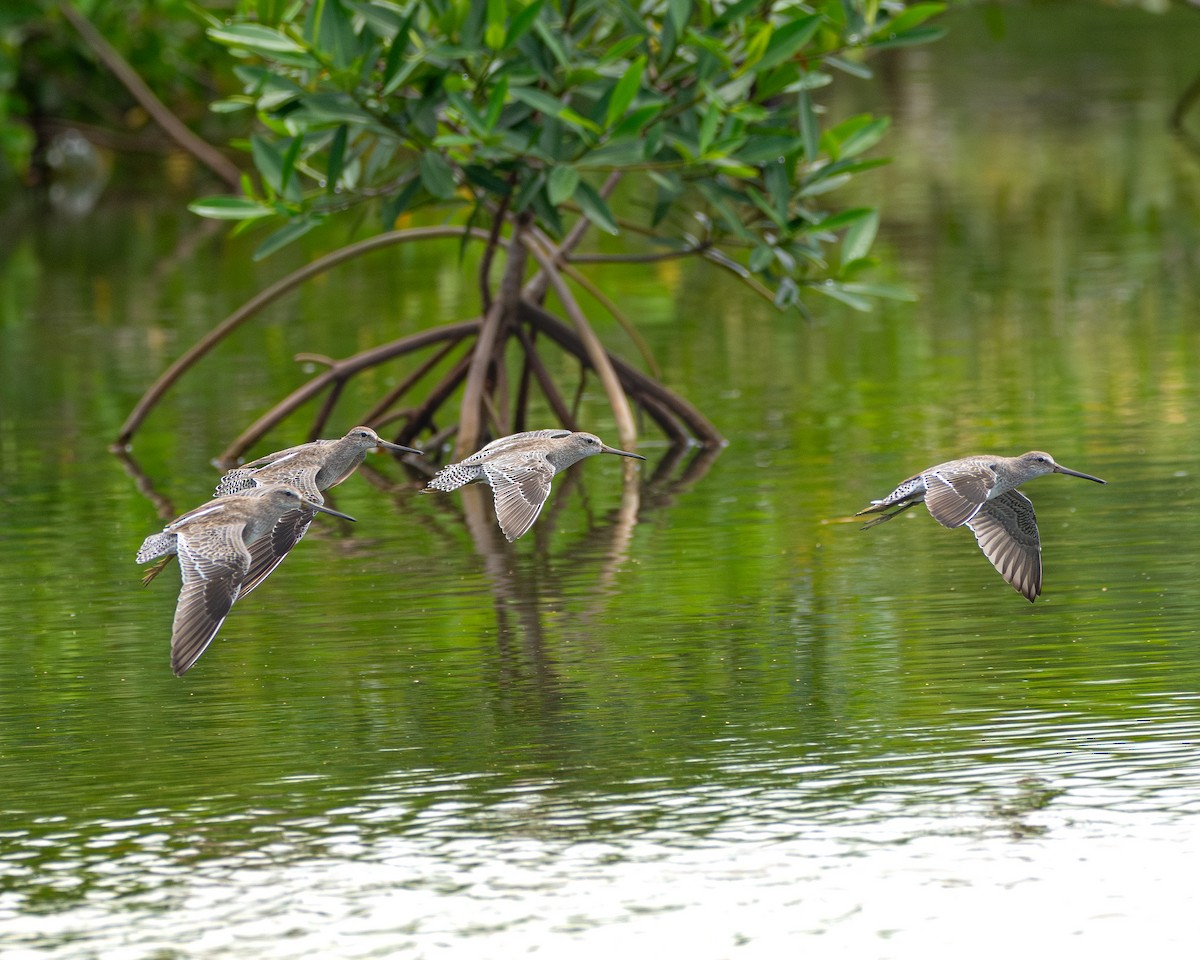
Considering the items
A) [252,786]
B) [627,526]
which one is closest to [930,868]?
[252,786]

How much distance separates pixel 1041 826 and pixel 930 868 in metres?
0.59

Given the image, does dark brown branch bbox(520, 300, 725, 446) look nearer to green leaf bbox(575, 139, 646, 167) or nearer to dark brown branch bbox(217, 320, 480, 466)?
dark brown branch bbox(217, 320, 480, 466)

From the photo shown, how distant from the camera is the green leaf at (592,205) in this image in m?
16.0

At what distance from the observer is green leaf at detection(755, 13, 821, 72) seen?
15531mm

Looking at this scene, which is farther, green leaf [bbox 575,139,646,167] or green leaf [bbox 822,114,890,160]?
green leaf [bbox 822,114,890,160]

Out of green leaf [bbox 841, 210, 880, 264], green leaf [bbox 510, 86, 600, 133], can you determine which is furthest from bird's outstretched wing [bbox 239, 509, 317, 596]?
green leaf [bbox 841, 210, 880, 264]

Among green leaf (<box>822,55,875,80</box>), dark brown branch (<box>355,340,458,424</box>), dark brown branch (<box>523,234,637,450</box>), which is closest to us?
green leaf (<box>822,55,875,80</box>)

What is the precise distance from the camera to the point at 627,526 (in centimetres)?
1570

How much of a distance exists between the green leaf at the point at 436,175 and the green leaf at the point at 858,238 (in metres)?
2.83

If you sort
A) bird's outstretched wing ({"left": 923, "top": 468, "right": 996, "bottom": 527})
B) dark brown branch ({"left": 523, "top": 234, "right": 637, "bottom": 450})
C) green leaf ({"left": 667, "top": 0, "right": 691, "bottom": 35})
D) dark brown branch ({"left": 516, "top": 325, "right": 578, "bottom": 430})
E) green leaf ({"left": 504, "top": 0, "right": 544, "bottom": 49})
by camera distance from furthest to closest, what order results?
dark brown branch ({"left": 516, "top": 325, "right": 578, "bottom": 430})
dark brown branch ({"left": 523, "top": 234, "right": 637, "bottom": 450})
green leaf ({"left": 667, "top": 0, "right": 691, "bottom": 35})
green leaf ({"left": 504, "top": 0, "right": 544, "bottom": 49})
bird's outstretched wing ({"left": 923, "top": 468, "right": 996, "bottom": 527})

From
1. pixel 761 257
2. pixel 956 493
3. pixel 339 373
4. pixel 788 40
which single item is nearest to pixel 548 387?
pixel 339 373

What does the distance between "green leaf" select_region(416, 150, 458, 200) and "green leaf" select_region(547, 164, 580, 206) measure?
25.2 inches

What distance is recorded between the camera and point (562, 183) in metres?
15.5

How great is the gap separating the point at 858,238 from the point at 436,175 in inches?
121
